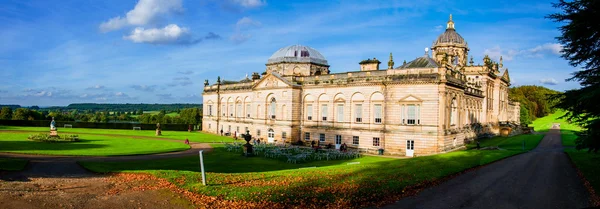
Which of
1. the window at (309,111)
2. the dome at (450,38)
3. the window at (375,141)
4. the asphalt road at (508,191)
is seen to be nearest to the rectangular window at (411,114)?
the window at (375,141)

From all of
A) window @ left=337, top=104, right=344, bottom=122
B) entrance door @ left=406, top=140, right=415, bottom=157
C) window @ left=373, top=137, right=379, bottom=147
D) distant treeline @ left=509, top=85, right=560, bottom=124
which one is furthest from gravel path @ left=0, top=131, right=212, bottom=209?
distant treeline @ left=509, top=85, right=560, bottom=124

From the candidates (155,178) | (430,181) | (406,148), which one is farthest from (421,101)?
(155,178)

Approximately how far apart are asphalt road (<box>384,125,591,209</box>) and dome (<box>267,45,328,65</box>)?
32.7m

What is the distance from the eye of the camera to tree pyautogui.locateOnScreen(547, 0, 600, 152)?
14289 millimetres

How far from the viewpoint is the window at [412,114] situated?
3719 centimetres

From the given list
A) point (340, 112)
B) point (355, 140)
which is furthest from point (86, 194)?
point (340, 112)

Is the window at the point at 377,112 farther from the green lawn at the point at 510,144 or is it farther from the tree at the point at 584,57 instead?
the tree at the point at 584,57

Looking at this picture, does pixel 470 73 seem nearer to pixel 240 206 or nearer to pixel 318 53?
pixel 318 53

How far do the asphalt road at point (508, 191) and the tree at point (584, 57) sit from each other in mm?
2086

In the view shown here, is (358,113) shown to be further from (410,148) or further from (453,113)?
(453,113)

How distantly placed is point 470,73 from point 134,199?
176ft

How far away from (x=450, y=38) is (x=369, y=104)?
110 feet

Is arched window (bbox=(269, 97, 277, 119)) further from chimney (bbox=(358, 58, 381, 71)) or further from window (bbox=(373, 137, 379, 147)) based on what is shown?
window (bbox=(373, 137, 379, 147))

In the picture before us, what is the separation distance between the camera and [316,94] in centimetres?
4562
